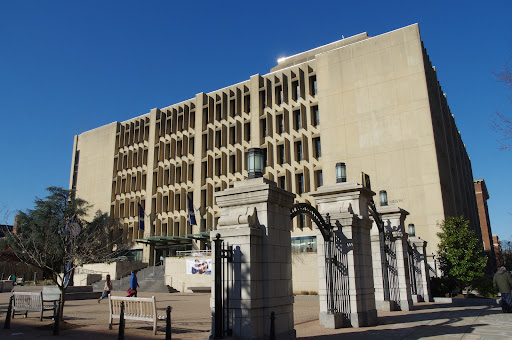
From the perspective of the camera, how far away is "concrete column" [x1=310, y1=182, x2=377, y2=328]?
11680mm

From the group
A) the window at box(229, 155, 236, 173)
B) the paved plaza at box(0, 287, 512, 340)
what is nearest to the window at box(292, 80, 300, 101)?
the window at box(229, 155, 236, 173)

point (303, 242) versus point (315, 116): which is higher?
point (315, 116)

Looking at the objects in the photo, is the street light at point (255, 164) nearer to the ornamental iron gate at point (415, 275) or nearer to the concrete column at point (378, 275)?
the concrete column at point (378, 275)

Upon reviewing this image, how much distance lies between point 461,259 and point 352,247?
15923 mm

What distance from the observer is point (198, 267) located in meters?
33.5

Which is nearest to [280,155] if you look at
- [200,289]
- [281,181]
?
[281,181]

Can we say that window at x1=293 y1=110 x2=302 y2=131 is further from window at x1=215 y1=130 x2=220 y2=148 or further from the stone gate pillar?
the stone gate pillar

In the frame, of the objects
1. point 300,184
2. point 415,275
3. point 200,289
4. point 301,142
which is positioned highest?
point 301,142

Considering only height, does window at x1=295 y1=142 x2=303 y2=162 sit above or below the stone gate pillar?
above

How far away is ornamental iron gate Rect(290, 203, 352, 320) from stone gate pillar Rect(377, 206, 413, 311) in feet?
19.5

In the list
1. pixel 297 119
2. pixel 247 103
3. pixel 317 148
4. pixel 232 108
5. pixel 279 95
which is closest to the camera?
pixel 317 148

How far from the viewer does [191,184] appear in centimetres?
4744

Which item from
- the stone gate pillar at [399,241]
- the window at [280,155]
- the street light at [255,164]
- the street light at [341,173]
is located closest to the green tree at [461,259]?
the stone gate pillar at [399,241]

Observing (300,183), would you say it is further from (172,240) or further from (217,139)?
(172,240)
